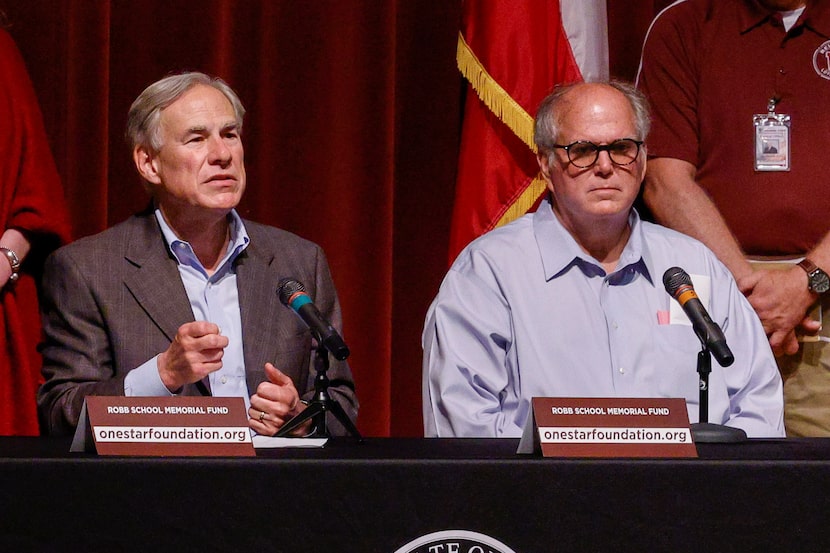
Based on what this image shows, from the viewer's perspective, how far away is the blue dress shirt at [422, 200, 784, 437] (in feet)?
8.62

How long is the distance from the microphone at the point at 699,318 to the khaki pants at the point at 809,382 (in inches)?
44.0

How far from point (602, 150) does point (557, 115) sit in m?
0.17

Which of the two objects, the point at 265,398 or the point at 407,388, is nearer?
the point at 265,398

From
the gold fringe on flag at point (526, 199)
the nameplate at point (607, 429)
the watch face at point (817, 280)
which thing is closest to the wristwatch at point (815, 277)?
the watch face at point (817, 280)

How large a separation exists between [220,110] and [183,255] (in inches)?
15.1

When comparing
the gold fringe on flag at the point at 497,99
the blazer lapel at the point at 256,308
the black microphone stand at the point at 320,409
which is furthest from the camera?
the gold fringe on flag at the point at 497,99

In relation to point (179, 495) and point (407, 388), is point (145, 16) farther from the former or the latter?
point (179, 495)

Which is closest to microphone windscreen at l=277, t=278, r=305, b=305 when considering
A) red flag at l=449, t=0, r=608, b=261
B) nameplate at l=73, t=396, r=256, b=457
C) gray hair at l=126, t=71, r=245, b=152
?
nameplate at l=73, t=396, r=256, b=457

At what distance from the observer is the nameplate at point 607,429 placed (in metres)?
1.73

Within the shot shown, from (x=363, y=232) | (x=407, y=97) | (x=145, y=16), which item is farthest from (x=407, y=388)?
(x=145, y=16)

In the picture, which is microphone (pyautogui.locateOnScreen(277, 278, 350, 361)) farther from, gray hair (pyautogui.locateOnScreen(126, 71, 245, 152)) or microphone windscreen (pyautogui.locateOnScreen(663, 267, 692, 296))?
gray hair (pyautogui.locateOnScreen(126, 71, 245, 152))

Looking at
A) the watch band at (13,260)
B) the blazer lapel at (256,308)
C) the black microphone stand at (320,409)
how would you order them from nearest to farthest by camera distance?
the black microphone stand at (320,409), the blazer lapel at (256,308), the watch band at (13,260)

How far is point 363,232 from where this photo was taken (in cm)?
375

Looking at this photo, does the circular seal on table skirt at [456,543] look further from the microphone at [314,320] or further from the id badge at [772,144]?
the id badge at [772,144]
